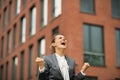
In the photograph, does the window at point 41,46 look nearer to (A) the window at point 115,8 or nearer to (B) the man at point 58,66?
(A) the window at point 115,8

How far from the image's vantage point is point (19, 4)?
114 ft

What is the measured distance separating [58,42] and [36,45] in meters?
22.3

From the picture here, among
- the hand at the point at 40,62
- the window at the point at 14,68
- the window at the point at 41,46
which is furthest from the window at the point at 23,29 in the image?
the hand at the point at 40,62

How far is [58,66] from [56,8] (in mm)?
19352

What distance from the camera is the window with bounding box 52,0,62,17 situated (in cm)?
2391

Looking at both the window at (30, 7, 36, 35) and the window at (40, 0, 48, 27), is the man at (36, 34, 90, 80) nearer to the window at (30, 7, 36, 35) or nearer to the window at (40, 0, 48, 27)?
the window at (40, 0, 48, 27)

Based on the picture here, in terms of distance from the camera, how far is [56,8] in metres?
24.4

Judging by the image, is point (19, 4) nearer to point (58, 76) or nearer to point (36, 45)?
point (36, 45)

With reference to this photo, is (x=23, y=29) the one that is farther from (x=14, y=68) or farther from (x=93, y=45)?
(x=93, y=45)

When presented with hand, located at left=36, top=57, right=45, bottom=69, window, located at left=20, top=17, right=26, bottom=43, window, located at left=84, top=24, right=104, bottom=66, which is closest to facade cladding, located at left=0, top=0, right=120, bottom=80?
window, located at left=84, top=24, right=104, bottom=66

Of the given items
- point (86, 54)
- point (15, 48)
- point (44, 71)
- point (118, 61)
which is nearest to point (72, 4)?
point (86, 54)

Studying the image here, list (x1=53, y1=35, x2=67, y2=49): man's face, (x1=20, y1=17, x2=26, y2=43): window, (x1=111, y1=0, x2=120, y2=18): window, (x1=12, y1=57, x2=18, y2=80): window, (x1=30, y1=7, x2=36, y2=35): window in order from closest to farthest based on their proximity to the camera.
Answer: (x1=53, y1=35, x2=67, y2=49): man's face → (x1=111, y1=0, x2=120, y2=18): window → (x1=30, y1=7, x2=36, y2=35): window → (x1=20, y1=17, x2=26, y2=43): window → (x1=12, y1=57, x2=18, y2=80): window

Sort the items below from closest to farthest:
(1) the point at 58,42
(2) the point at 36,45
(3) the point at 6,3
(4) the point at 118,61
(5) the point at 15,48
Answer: (1) the point at 58,42, (4) the point at 118,61, (2) the point at 36,45, (5) the point at 15,48, (3) the point at 6,3

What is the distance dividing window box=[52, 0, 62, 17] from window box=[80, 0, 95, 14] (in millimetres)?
1468
